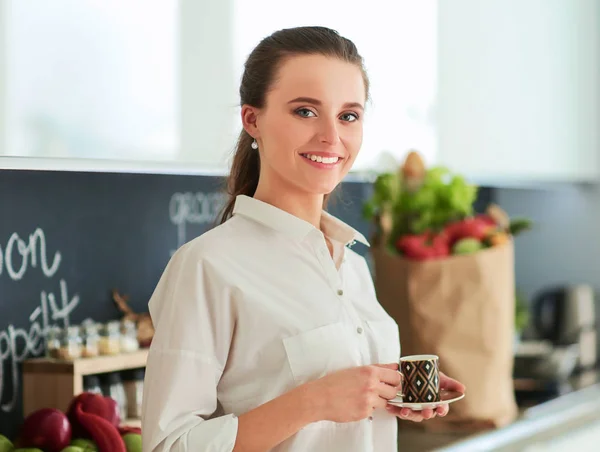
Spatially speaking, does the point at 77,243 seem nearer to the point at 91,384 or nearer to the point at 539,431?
the point at 91,384

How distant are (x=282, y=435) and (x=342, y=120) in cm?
38

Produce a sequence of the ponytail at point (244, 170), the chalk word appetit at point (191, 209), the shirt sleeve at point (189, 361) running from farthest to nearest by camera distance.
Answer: the chalk word appetit at point (191, 209) < the ponytail at point (244, 170) < the shirt sleeve at point (189, 361)

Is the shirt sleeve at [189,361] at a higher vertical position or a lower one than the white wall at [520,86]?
lower

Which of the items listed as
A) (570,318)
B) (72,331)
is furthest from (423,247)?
(570,318)

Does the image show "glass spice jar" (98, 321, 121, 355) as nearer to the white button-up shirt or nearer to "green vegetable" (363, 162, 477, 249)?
the white button-up shirt

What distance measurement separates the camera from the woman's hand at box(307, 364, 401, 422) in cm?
104

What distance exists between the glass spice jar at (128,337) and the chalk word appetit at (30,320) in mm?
101

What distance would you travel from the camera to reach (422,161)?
90.7 inches

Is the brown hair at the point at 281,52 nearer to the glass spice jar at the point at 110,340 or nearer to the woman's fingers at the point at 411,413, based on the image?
the woman's fingers at the point at 411,413

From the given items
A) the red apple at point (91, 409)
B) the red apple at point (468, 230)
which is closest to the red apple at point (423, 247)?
the red apple at point (468, 230)

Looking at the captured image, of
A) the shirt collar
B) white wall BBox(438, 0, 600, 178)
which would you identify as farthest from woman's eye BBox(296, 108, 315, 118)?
white wall BBox(438, 0, 600, 178)

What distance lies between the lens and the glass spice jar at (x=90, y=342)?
161cm

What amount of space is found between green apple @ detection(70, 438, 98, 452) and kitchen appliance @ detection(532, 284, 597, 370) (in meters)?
2.28

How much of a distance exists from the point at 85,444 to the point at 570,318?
239 centimetres
